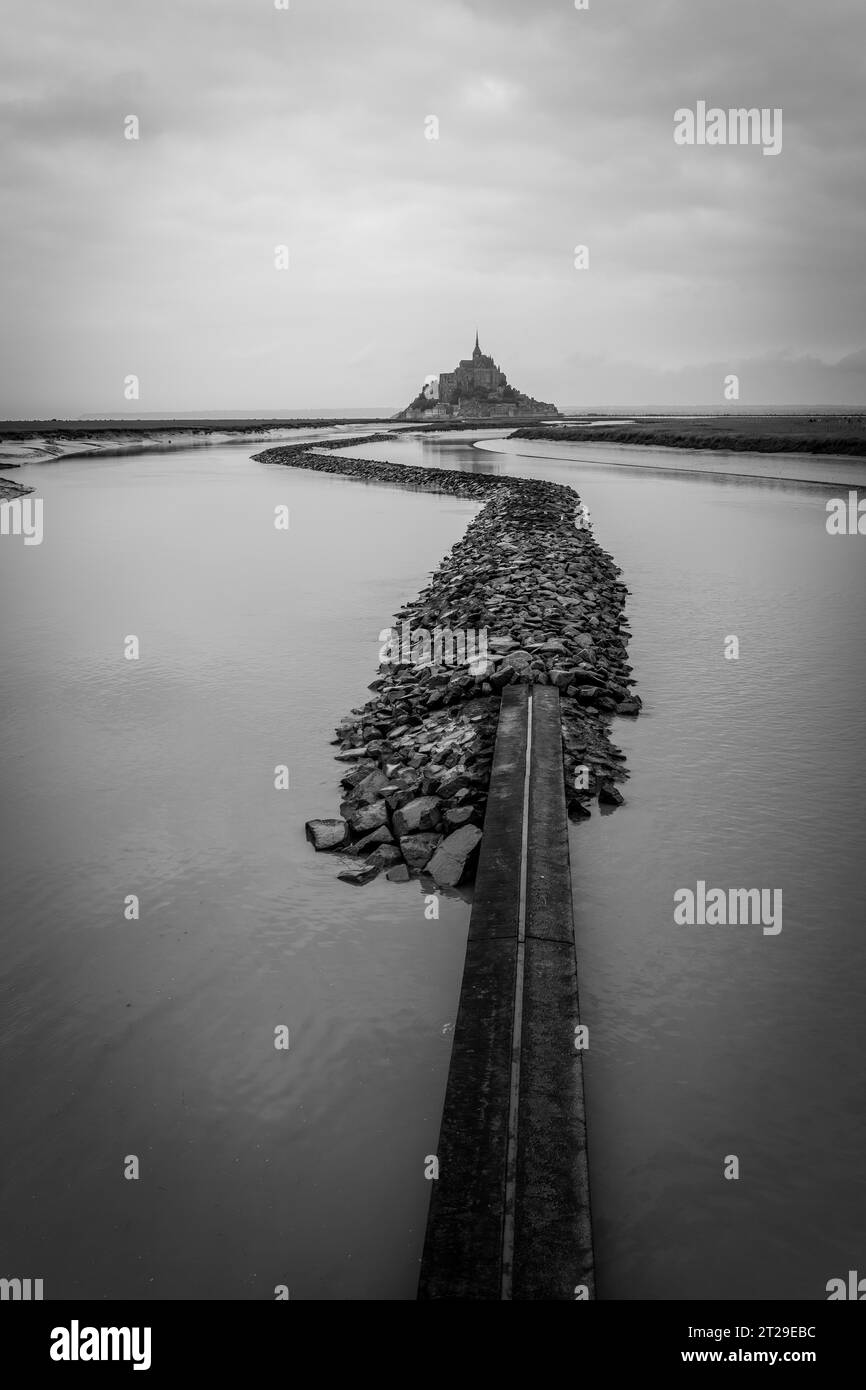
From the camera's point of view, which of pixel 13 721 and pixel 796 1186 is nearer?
pixel 796 1186

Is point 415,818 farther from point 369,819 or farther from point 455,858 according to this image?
point 455,858

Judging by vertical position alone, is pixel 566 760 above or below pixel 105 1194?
above

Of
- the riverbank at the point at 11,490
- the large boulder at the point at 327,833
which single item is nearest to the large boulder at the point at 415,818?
the large boulder at the point at 327,833

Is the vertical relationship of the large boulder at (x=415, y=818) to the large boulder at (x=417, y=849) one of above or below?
above

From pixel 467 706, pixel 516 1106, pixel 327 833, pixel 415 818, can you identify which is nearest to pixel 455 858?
pixel 415 818

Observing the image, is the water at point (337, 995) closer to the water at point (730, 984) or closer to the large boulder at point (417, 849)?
the water at point (730, 984)
